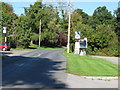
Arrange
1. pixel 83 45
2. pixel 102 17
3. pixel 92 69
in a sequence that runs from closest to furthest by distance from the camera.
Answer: pixel 92 69, pixel 83 45, pixel 102 17

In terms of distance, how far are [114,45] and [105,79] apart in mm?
20876

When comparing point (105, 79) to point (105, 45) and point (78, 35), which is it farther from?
point (105, 45)

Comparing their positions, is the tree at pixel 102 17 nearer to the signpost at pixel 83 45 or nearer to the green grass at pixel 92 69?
the signpost at pixel 83 45

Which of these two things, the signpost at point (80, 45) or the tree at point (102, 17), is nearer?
the signpost at point (80, 45)

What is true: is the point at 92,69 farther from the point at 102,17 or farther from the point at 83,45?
the point at 102,17

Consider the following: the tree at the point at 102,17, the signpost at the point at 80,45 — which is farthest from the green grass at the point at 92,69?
the tree at the point at 102,17

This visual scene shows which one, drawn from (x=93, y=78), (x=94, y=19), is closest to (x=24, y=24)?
(x=93, y=78)

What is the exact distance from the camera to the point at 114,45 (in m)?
30.9

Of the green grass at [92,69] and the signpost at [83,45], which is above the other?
the signpost at [83,45]

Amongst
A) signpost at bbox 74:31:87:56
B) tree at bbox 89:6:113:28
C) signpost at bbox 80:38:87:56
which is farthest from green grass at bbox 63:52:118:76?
tree at bbox 89:6:113:28

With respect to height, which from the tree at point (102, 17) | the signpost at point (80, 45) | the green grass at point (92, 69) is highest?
the tree at point (102, 17)

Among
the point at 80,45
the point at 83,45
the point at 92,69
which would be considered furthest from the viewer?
the point at 80,45

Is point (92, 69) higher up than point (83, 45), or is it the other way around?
point (83, 45)

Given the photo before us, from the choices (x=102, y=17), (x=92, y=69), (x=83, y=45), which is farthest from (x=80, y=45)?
(x=102, y=17)
